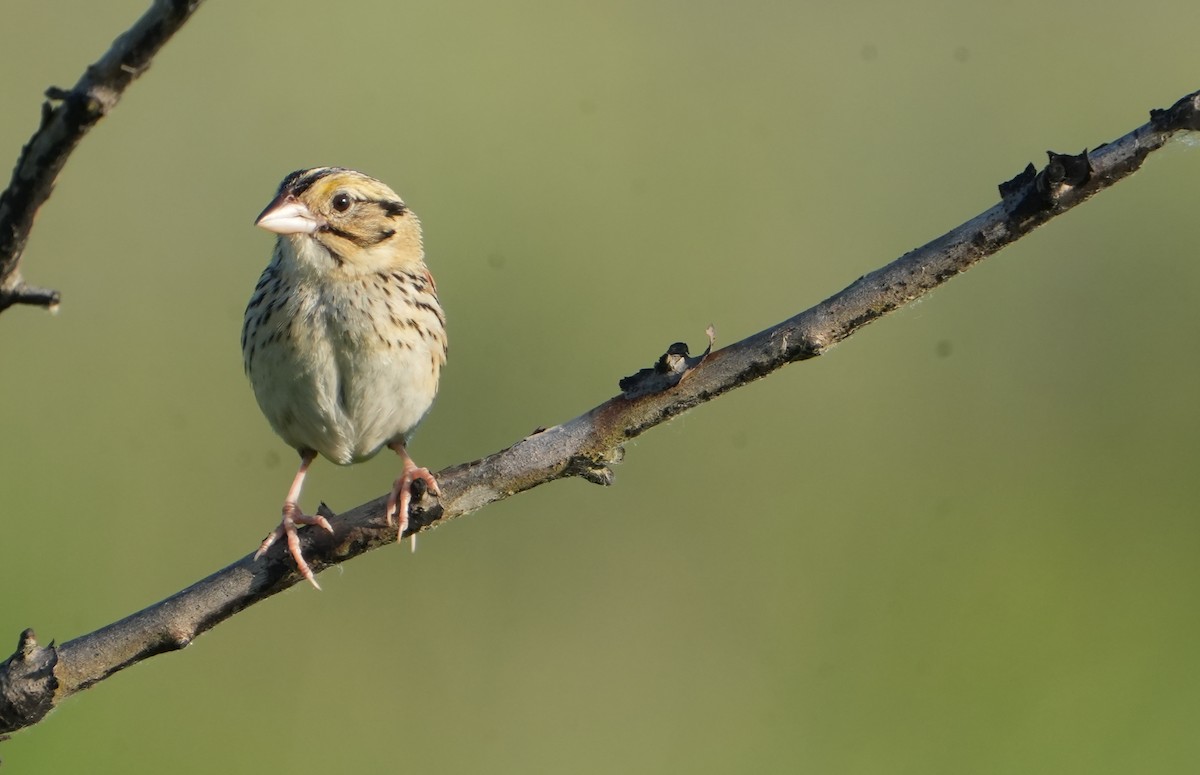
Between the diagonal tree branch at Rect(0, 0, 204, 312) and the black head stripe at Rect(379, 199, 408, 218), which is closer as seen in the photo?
the diagonal tree branch at Rect(0, 0, 204, 312)

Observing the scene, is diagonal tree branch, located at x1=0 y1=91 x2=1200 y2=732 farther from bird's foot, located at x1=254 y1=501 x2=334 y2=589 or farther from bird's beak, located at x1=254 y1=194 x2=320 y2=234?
bird's beak, located at x1=254 y1=194 x2=320 y2=234

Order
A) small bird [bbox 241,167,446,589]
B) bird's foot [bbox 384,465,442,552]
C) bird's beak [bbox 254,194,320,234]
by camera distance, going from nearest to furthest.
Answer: bird's foot [bbox 384,465,442,552]
bird's beak [bbox 254,194,320,234]
small bird [bbox 241,167,446,589]

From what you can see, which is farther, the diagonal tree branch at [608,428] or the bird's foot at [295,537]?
the bird's foot at [295,537]

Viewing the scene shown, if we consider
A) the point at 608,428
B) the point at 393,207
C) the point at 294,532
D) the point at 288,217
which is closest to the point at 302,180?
the point at 288,217

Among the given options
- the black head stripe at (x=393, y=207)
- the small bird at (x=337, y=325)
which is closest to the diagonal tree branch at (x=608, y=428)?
the small bird at (x=337, y=325)

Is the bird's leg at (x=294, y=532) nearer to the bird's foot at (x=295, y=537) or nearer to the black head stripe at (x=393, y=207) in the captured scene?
the bird's foot at (x=295, y=537)

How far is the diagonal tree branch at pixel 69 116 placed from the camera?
1.93 m

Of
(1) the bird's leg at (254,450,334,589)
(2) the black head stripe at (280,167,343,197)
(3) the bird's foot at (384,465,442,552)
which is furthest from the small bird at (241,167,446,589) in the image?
(3) the bird's foot at (384,465,442,552)

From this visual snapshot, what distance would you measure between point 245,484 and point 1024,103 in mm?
6593

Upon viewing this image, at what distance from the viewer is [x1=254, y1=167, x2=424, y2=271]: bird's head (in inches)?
199

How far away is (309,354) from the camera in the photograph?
5.03 meters

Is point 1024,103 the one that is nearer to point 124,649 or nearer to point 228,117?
point 228,117

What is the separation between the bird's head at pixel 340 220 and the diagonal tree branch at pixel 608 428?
1.51 m

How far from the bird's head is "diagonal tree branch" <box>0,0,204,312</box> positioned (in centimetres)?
293
